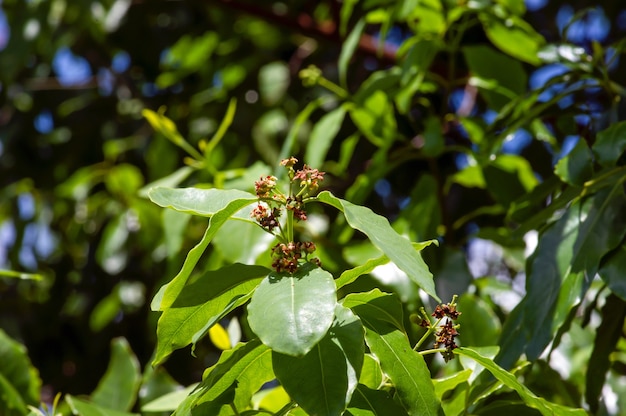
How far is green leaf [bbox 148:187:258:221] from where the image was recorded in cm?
69

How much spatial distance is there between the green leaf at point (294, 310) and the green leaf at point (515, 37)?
775 mm

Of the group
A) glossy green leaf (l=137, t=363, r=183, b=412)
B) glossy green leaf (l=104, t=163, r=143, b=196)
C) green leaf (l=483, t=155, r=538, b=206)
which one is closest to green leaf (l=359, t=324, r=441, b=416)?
glossy green leaf (l=137, t=363, r=183, b=412)

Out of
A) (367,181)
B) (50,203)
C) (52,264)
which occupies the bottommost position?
(52,264)

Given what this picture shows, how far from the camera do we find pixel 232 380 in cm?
70

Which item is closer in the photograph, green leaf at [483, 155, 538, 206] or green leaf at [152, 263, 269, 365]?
green leaf at [152, 263, 269, 365]

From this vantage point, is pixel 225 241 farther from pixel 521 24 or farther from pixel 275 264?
pixel 521 24

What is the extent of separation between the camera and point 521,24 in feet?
4.29

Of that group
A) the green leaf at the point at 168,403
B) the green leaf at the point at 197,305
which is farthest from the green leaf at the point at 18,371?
the green leaf at the point at 197,305

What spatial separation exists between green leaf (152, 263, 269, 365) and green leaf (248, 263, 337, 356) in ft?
0.20

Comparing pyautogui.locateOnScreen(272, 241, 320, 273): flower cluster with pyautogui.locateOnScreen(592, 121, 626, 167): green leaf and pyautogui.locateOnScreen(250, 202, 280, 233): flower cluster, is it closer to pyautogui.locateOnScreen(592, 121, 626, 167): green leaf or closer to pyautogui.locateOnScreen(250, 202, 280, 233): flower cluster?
pyautogui.locateOnScreen(250, 202, 280, 233): flower cluster

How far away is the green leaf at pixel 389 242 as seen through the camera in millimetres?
618

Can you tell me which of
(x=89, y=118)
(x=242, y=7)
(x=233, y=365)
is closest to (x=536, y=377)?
(x=233, y=365)

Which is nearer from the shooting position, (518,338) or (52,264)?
(518,338)

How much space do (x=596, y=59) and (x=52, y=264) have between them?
1768mm
